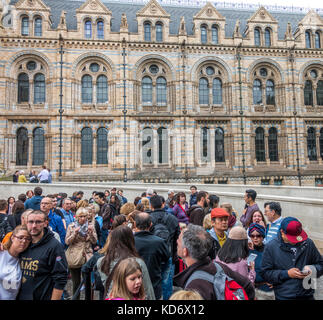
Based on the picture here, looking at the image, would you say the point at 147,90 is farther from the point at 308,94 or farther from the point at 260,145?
the point at 308,94

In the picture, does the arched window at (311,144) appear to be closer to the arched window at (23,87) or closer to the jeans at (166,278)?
the jeans at (166,278)

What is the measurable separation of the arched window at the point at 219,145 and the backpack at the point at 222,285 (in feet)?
→ 72.5

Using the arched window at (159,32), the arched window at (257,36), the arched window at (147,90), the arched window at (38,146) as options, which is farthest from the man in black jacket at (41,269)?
the arched window at (257,36)

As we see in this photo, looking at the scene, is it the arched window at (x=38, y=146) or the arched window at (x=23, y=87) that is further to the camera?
the arched window at (x=23, y=87)

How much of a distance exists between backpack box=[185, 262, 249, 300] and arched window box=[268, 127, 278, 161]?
24.4 meters

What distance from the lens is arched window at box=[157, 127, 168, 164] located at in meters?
23.5

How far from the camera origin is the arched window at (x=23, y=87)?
22625mm

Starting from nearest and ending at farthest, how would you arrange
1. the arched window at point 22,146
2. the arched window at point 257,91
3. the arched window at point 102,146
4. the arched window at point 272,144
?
the arched window at point 22,146, the arched window at point 102,146, the arched window at point 272,144, the arched window at point 257,91

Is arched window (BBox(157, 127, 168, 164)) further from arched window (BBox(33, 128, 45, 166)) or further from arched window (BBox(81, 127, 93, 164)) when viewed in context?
arched window (BBox(33, 128, 45, 166))

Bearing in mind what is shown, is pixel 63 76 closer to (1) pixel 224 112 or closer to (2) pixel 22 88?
(2) pixel 22 88

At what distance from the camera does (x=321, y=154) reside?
2573cm

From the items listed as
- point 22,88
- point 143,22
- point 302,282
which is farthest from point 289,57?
point 302,282

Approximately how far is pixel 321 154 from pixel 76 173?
73.7 feet
